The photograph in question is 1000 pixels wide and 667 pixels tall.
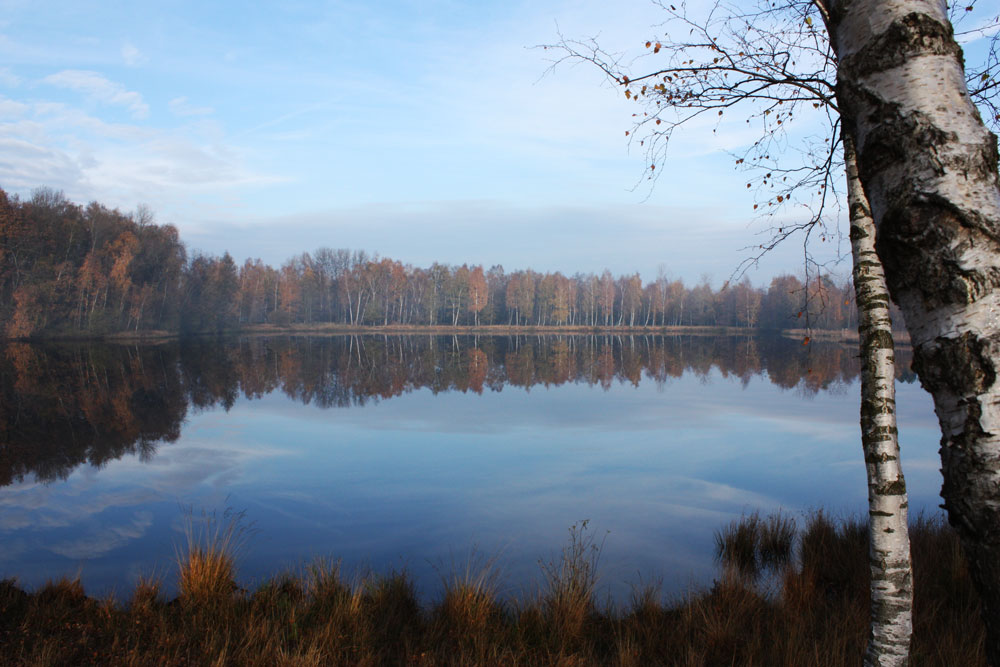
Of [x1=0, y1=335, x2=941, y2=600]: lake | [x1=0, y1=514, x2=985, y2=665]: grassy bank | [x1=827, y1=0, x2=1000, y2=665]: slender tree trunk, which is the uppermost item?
[x1=827, y1=0, x2=1000, y2=665]: slender tree trunk

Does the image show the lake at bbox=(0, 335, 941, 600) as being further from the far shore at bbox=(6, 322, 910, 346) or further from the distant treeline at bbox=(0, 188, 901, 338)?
the far shore at bbox=(6, 322, 910, 346)

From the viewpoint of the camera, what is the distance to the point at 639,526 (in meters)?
8.21

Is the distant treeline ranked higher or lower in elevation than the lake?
higher

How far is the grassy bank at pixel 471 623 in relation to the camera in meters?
4.00

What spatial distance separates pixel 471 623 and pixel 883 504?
3135 mm

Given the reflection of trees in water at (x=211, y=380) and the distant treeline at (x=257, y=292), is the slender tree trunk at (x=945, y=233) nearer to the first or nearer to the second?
the reflection of trees in water at (x=211, y=380)

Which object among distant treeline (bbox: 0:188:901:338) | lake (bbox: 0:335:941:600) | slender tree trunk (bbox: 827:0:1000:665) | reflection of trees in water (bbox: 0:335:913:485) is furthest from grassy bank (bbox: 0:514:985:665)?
distant treeline (bbox: 0:188:901:338)

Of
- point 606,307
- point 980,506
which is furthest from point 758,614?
point 606,307

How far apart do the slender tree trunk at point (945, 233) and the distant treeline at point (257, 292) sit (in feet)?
99.1

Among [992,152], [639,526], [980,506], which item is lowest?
[639,526]

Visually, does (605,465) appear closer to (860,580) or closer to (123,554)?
(860,580)

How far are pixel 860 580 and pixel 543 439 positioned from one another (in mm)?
8755

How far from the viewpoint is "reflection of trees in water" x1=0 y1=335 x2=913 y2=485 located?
1321cm

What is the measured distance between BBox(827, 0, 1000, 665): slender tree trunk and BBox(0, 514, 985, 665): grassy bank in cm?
289
